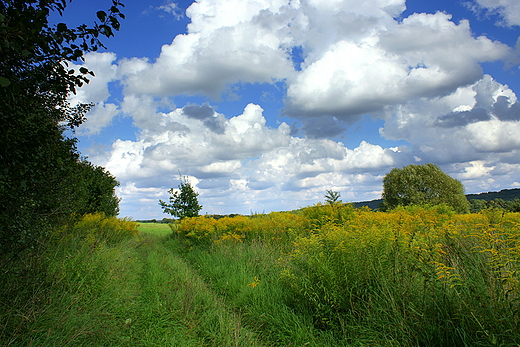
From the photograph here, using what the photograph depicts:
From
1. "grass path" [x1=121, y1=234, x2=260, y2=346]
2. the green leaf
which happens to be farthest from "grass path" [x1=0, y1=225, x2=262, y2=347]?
the green leaf

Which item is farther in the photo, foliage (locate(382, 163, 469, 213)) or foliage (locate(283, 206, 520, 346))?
foliage (locate(382, 163, 469, 213))

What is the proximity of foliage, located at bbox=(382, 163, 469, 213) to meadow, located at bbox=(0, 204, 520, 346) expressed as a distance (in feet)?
109

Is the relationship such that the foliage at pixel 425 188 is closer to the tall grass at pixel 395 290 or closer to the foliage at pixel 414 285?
the tall grass at pixel 395 290

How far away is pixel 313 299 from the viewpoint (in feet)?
15.4

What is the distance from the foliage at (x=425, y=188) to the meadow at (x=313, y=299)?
1305 inches

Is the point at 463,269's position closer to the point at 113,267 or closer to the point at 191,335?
the point at 191,335

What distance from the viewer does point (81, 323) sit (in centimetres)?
436

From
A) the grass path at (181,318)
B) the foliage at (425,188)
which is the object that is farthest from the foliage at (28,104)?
the foliage at (425,188)

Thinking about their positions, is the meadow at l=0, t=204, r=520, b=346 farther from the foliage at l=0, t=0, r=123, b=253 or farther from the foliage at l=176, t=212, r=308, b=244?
the foliage at l=176, t=212, r=308, b=244

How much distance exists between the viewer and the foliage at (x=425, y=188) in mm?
35403

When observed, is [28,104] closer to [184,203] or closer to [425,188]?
[184,203]

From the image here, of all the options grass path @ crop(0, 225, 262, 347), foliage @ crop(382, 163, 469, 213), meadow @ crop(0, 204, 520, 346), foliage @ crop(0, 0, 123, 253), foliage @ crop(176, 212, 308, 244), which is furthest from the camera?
foliage @ crop(382, 163, 469, 213)

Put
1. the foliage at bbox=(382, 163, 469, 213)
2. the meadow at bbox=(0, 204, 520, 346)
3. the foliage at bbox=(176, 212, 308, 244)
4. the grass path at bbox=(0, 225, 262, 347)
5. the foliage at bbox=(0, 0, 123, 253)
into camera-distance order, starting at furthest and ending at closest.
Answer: the foliage at bbox=(382, 163, 469, 213), the foliage at bbox=(176, 212, 308, 244), the grass path at bbox=(0, 225, 262, 347), the meadow at bbox=(0, 204, 520, 346), the foliage at bbox=(0, 0, 123, 253)

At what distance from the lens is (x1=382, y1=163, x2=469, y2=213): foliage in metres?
35.4
